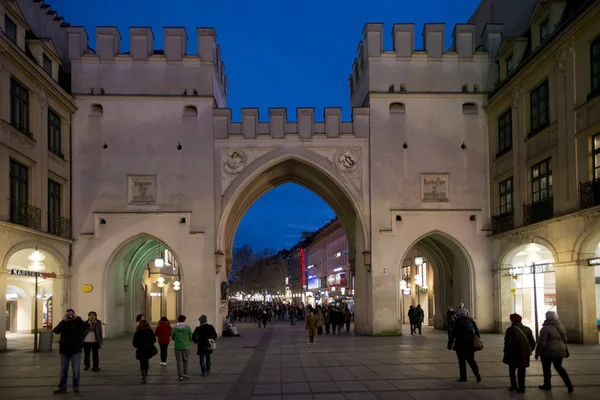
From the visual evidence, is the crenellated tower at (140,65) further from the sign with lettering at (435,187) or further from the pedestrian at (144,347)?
the pedestrian at (144,347)

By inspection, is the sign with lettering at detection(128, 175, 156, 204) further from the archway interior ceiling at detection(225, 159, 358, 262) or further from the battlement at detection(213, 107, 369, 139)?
the archway interior ceiling at detection(225, 159, 358, 262)

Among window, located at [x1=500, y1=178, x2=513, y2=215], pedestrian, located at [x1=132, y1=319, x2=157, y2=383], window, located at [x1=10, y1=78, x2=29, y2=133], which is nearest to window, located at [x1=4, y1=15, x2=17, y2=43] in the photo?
window, located at [x1=10, y1=78, x2=29, y2=133]

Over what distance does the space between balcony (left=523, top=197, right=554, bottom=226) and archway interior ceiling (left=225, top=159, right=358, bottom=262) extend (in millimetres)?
8942

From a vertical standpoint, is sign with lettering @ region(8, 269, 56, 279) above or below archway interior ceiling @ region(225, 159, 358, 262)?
Answer: below

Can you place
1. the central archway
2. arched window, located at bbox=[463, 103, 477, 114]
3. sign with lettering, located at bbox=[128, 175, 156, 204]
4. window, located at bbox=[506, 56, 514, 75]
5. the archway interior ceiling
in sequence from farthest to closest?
the archway interior ceiling
arched window, located at bbox=[463, 103, 477, 114]
the central archway
sign with lettering, located at bbox=[128, 175, 156, 204]
window, located at bbox=[506, 56, 514, 75]

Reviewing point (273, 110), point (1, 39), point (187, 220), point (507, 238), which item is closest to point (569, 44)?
point (507, 238)

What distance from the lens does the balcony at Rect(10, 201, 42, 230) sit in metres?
23.3

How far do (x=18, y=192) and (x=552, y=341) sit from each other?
756 inches

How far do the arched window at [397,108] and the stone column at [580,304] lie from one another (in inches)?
431

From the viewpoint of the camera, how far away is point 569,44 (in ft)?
72.5

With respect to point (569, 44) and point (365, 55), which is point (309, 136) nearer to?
point (365, 55)

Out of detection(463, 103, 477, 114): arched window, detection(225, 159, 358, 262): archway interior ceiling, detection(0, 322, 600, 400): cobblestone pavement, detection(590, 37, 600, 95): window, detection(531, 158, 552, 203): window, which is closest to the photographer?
detection(0, 322, 600, 400): cobblestone pavement

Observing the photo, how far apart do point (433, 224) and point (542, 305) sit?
5863mm

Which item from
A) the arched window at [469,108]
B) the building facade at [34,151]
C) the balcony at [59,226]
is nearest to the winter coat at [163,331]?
the building facade at [34,151]
